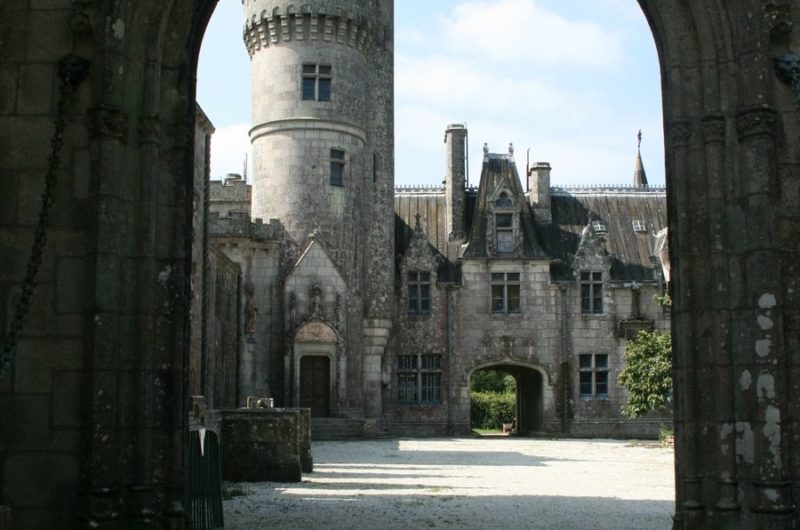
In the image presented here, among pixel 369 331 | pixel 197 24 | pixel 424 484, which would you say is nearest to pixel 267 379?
pixel 369 331

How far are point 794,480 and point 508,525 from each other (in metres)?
3.70

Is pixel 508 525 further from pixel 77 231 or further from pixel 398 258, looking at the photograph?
pixel 398 258

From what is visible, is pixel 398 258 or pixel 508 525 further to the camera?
pixel 398 258

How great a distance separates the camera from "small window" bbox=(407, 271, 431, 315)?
3556 cm

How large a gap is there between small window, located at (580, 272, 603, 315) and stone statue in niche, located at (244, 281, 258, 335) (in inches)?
455

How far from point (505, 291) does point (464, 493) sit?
22.0 metres

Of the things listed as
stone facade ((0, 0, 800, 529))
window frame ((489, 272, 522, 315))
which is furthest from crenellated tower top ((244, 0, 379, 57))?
stone facade ((0, 0, 800, 529))

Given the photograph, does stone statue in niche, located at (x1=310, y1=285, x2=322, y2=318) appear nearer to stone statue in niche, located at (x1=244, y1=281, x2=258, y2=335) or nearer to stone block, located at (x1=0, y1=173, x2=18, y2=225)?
stone statue in niche, located at (x1=244, y1=281, x2=258, y2=335)

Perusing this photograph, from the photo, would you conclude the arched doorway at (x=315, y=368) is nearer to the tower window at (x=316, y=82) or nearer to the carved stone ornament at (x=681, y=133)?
the tower window at (x=316, y=82)

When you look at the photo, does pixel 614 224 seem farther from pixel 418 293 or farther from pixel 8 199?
pixel 8 199

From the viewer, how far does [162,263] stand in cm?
802

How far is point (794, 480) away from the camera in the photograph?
24.8ft

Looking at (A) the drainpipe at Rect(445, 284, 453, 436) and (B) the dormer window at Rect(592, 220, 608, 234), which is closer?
(A) the drainpipe at Rect(445, 284, 453, 436)

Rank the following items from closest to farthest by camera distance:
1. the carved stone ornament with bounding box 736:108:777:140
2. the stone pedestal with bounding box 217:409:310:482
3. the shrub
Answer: the carved stone ornament with bounding box 736:108:777:140
the stone pedestal with bounding box 217:409:310:482
the shrub
